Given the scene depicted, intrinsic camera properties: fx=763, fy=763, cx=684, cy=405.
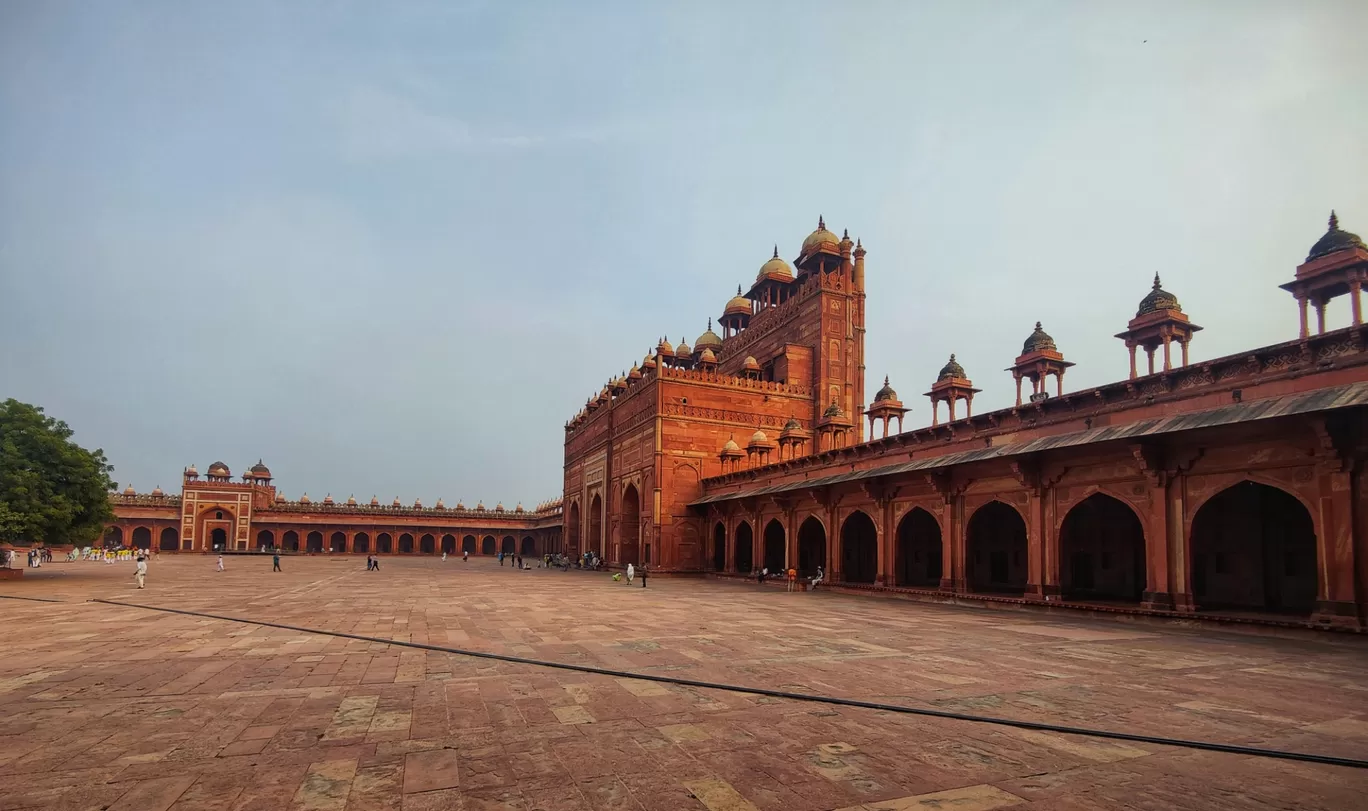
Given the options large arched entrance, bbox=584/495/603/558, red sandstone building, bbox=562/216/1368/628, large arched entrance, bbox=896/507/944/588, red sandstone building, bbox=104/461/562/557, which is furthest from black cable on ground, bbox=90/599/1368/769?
red sandstone building, bbox=104/461/562/557

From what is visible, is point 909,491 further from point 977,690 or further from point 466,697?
point 466,697

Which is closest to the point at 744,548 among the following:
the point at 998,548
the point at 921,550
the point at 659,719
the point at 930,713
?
the point at 921,550

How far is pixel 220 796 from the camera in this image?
16.5 ft

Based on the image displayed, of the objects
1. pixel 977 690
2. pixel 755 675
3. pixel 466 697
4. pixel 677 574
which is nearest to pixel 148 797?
pixel 466 697

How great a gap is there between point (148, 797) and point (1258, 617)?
16.8 metres

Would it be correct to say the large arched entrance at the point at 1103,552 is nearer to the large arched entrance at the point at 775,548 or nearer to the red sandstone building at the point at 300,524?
the large arched entrance at the point at 775,548

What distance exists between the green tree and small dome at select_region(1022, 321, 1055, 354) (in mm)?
35162

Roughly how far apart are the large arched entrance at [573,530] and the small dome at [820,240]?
88.7ft

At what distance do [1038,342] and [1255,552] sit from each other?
897 centimetres

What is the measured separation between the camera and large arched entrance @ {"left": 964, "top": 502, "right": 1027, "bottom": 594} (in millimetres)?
25062

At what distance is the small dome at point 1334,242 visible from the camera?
1479cm

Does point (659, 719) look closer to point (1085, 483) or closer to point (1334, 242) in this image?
point (1085, 483)

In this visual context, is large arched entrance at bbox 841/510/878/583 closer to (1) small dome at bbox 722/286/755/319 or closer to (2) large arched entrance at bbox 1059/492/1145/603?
(2) large arched entrance at bbox 1059/492/1145/603

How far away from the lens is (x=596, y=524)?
5444cm
